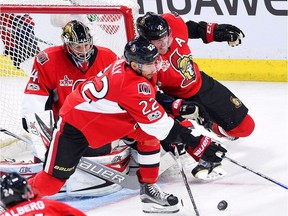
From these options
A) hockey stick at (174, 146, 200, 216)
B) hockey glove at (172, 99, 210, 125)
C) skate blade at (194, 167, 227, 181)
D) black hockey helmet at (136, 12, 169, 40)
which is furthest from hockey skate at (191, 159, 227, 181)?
black hockey helmet at (136, 12, 169, 40)

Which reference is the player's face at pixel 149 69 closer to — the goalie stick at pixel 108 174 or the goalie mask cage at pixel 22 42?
the goalie stick at pixel 108 174

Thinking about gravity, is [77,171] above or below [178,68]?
below

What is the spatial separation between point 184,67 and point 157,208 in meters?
0.78

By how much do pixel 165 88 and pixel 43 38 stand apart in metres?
1.17

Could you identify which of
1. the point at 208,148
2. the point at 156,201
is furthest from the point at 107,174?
the point at 208,148

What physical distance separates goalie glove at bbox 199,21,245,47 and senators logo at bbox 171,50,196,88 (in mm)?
220

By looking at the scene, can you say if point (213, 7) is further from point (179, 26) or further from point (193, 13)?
point (179, 26)

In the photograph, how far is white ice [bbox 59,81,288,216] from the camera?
428 centimetres

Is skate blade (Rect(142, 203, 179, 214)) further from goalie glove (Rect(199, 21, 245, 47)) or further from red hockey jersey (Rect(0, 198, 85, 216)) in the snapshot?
red hockey jersey (Rect(0, 198, 85, 216))

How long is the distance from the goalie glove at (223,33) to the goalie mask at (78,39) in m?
0.68

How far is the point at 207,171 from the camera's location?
4672 mm

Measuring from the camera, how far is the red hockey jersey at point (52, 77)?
15.0ft

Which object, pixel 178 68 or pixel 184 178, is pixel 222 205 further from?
pixel 178 68

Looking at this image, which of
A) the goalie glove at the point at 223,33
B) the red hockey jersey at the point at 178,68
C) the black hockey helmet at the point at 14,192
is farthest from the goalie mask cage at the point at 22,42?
the black hockey helmet at the point at 14,192
